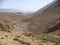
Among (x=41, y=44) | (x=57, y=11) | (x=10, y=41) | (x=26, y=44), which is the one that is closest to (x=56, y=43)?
(x=41, y=44)

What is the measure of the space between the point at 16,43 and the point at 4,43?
1.48 m

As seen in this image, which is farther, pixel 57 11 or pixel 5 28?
pixel 57 11

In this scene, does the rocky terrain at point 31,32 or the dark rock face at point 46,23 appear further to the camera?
the dark rock face at point 46,23

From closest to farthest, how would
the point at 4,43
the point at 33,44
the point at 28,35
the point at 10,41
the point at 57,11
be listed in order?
the point at 4,43, the point at 10,41, the point at 33,44, the point at 28,35, the point at 57,11

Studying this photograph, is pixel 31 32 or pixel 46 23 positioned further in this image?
pixel 46 23

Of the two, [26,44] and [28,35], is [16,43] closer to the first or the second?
[26,44]

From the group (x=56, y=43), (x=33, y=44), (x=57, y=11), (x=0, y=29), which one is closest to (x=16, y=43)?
(x=33, y=44)

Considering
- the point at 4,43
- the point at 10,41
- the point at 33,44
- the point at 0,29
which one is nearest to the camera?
the point at 4,43

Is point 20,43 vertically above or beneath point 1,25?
beneath

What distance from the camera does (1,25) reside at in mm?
20781

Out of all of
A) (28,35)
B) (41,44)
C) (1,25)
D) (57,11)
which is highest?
(57,11)

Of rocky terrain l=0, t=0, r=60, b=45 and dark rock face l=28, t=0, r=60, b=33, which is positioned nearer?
rocky terrain l=0, t=0, r=60, b=45

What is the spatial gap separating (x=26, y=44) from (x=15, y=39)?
3.89 feet

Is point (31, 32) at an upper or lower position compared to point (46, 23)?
lower
